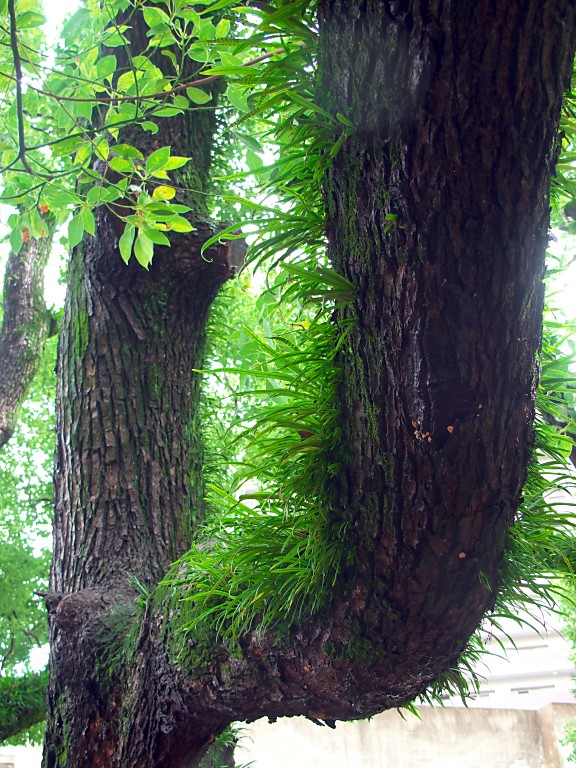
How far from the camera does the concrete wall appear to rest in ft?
22.9

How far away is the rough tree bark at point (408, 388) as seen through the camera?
2.55ft

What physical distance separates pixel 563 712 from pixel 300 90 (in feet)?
25.0

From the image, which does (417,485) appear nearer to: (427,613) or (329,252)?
(427,613)

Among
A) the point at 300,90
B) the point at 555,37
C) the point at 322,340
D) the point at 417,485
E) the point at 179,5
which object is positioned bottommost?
the point at 417,485

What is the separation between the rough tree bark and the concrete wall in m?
6.08

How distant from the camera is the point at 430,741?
6.98 metres

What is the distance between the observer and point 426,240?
2.81 feet

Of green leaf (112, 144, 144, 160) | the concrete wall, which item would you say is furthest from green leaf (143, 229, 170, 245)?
the concrete wall

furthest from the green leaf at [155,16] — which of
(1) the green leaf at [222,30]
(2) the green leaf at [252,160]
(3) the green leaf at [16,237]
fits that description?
(3) the green leaf at [16,237]

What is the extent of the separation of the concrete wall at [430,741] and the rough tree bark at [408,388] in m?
6.08

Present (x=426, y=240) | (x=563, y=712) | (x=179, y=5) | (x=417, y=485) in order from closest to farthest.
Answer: (x=426, y=240) → (x=417, y=485) → (x=179, y=5) → (x=563, y=712)

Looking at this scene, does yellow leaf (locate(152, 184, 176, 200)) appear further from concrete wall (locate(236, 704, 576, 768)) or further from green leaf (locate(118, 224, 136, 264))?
concrete wall (locate(236, 704, 576, 768))

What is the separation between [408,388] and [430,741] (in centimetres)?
708

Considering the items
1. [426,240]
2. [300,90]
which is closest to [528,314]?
[426,240]
